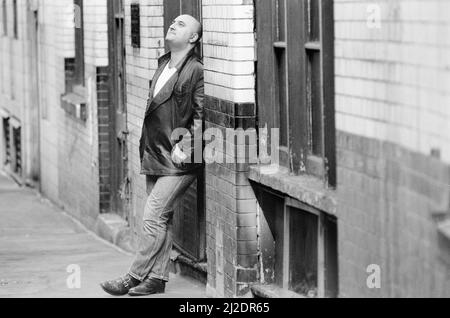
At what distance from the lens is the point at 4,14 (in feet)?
70.7

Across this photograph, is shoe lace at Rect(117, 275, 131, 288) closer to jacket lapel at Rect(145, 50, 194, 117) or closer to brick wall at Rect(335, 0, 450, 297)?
jacket lapel at Rect(145, 50, 194, 117)

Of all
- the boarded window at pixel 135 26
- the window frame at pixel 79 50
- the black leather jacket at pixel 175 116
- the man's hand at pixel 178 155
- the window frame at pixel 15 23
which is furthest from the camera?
the window frame at pixel 15 23

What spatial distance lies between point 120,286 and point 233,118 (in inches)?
65.7

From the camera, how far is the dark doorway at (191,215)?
9.80m

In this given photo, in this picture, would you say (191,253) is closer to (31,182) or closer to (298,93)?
(298,93)

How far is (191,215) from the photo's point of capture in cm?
1002

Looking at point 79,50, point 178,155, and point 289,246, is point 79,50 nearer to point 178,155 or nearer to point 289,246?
point 178,155

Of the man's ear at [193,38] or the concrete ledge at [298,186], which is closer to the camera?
the concrete ledge at [298,186]

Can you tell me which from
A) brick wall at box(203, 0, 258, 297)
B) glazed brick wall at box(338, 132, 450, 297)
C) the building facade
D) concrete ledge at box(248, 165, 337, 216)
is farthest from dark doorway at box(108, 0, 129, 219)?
glazed brick wall at box(338, 132, 450, 297)

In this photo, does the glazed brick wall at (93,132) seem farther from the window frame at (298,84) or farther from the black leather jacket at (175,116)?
the window frame at (298,84)

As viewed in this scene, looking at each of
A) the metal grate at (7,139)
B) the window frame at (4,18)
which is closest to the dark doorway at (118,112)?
the metal grate at (7,139)

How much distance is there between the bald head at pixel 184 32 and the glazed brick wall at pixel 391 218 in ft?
8.50

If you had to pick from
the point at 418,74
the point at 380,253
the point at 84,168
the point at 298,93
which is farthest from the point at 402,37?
the point at 84,168

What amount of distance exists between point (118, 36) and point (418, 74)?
744 cm
